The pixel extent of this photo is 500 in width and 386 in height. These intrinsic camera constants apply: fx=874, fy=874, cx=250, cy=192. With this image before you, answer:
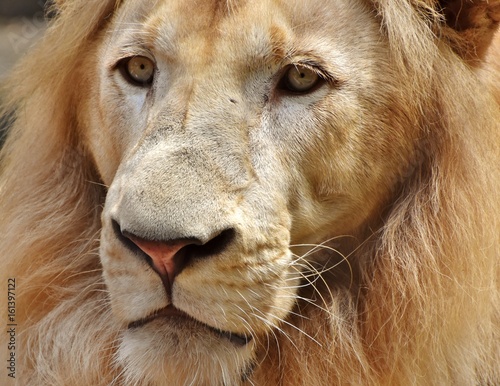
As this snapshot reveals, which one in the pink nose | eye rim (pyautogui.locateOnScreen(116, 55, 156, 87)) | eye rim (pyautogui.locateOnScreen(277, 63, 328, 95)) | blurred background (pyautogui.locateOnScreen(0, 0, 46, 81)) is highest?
eye rim (pyautogui.locateOnScreen(277, 63, 328, 95))

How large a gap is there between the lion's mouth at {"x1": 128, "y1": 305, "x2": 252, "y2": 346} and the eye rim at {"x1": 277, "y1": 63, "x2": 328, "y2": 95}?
594 millimetres

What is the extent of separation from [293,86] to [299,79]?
24 millimetres

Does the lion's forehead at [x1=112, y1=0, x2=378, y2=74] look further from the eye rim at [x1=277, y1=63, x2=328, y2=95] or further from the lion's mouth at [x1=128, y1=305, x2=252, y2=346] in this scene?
the lion's mouth at [x1=128, y1=305, x2=252, y2=346]

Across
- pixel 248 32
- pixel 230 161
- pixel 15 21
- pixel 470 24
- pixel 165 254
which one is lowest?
pixel 15 21

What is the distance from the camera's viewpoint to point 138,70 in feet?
7.30

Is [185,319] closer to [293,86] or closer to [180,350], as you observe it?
[180,350]

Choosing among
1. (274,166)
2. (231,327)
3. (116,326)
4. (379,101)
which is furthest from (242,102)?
(116,326)

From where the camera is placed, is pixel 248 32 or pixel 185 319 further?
pixel 248 32

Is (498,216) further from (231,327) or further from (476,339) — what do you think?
Answer: (231,327)

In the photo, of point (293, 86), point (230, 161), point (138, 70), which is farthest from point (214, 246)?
point (138, 70)

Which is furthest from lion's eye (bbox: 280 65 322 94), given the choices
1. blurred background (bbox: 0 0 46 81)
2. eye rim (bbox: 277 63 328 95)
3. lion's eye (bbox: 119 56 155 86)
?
blurred background (bbox: 0 0 46 81)

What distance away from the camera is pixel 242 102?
6.79 feet

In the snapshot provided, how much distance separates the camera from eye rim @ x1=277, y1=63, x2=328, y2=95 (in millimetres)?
2070

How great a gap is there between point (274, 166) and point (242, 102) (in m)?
0.18
